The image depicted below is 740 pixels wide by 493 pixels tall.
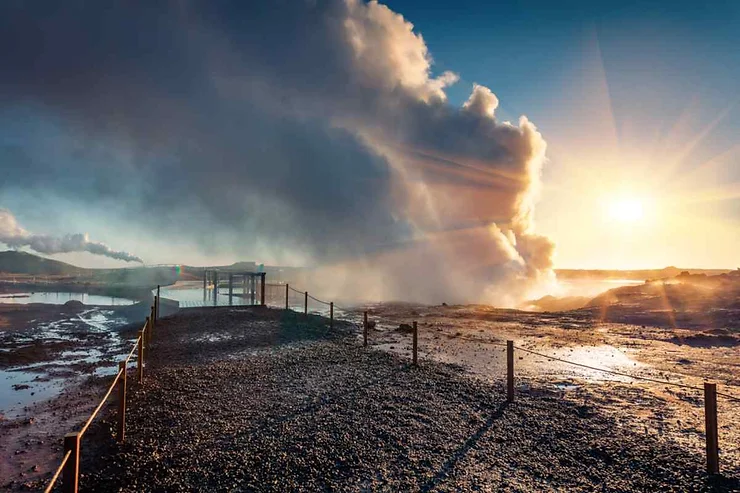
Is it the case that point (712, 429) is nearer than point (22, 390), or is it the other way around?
point (712, 429)

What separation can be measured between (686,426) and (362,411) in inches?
265

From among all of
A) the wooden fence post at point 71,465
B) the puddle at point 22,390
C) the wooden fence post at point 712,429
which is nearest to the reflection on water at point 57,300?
the puddle at point 22,390

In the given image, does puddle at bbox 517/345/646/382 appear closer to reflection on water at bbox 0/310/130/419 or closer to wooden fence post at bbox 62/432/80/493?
wooden fence post at bbox 62/432/80/493

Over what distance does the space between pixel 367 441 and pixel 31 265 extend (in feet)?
746

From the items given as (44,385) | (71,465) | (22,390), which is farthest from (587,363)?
(22,390)

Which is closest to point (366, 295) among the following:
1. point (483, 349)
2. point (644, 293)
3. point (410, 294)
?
point (410, 294)

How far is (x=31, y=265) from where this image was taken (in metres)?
176

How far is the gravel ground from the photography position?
5895mm

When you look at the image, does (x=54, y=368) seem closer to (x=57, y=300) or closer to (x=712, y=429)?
(x=712, y=429)

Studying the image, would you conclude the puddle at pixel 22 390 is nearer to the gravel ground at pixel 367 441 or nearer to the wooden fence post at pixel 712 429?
the gravel ground at pixel 367 441

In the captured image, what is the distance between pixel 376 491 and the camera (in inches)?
220

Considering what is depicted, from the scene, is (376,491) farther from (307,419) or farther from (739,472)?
(739,472)

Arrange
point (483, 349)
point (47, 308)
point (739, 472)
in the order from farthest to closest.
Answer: point (47, 308) → point (483, 349) → point (739, 472)

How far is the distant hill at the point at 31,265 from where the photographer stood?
168m
